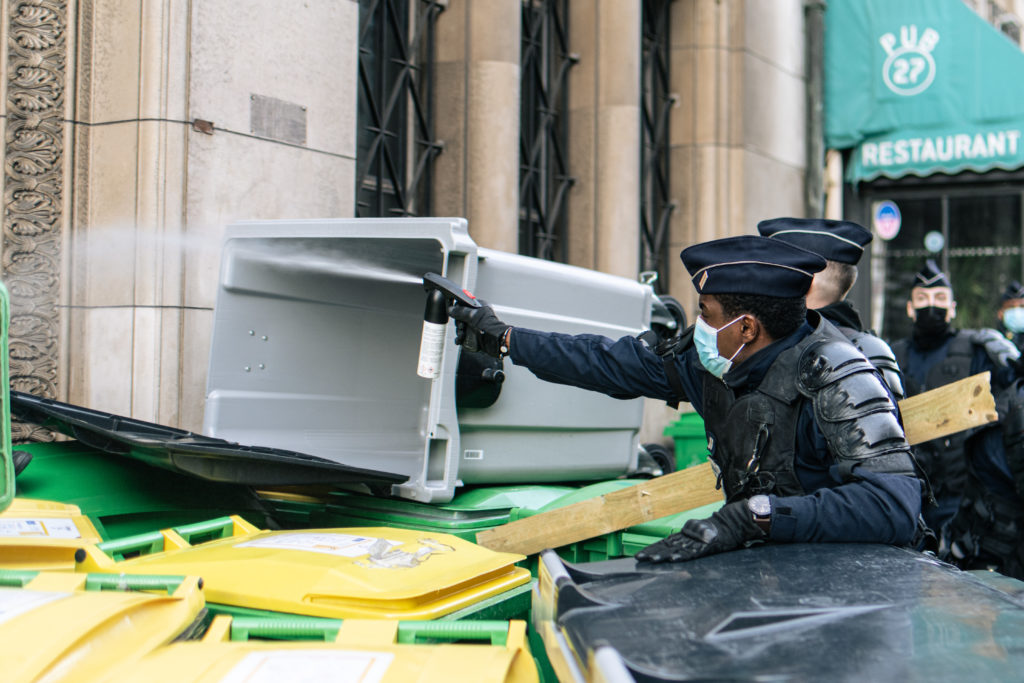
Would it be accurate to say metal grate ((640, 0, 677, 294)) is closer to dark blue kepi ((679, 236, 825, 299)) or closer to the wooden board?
the wooden board

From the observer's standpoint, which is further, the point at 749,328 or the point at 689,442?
the point at 689,442

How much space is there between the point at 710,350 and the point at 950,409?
65 centimetres

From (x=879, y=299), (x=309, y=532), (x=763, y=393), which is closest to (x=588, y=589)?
(x=763, y=393)

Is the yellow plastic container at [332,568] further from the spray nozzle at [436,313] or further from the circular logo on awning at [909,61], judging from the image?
the circular logo on awning at [909,61]

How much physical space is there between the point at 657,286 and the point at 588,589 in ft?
27.2

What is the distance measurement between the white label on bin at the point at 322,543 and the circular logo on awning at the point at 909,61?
10.8 meters

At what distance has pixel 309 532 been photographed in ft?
9.30

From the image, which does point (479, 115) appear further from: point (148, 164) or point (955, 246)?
point (955, 246)

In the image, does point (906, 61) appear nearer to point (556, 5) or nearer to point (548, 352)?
point (556, 5)

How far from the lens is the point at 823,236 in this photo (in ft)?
11.2

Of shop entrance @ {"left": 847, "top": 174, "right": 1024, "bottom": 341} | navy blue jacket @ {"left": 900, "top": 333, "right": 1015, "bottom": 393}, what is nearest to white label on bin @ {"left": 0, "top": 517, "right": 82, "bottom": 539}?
navy blue jacket @ {"left": 900, "top": 333, "right": 1015, "bottom": 393}

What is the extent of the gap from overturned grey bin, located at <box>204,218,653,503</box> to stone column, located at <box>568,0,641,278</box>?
438 cm

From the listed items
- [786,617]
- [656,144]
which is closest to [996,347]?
[786,617]

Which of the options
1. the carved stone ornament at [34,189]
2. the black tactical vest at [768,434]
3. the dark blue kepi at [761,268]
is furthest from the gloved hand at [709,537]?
the carved stone ornament at [34,189]
